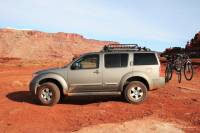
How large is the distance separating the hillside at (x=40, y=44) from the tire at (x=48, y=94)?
119429mm

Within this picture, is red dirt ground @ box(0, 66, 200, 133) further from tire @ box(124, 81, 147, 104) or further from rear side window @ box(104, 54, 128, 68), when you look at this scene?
rear side window @ box(104, 54, 128, 68)

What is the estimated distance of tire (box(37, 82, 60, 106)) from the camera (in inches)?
546

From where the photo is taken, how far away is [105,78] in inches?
551

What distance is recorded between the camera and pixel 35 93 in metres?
14.2

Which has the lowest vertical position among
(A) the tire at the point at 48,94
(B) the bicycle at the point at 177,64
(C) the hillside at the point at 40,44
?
(A) the tire at the point at 48,94

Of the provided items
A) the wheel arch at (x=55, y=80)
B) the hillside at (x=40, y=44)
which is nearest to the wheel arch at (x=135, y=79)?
the wheel arch at (x=55, y=80)

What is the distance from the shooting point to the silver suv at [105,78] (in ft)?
45.5

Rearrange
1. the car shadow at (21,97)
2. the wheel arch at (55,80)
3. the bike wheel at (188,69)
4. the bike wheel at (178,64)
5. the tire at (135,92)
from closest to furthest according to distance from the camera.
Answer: the tire at (135,92), the wheel arch at (55,80), the car shadow at (21,97), the bike wheel at (178,64), the bike wheel at (188,69)

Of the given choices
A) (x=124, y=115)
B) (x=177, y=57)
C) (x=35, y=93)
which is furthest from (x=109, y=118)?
(x=177, y=57)

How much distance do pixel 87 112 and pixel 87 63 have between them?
7.46 ft

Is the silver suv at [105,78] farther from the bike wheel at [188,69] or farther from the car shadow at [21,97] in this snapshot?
the bike wheel at [188,69]

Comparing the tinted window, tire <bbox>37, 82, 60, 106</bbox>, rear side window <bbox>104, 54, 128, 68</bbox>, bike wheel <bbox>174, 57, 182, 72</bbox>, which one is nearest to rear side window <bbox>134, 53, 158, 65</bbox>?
rear side window <bbox>104, 54, 128, 68</bbox>

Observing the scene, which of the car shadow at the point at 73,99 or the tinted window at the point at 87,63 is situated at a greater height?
the tinted window at the point at 87,63

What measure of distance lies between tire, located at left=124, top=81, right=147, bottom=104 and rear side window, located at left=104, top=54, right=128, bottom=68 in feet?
2.65
